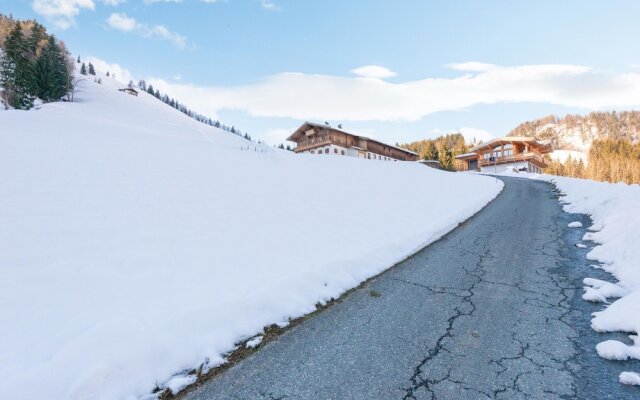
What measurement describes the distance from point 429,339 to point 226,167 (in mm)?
10160

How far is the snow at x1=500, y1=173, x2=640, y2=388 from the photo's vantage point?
12.5ft

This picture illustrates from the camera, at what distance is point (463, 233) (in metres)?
9.93

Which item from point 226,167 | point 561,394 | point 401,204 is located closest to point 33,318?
point 561,394

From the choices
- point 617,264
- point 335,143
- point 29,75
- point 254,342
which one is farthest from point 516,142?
point 29,75

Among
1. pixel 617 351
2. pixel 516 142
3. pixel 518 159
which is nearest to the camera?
pixel 617 351

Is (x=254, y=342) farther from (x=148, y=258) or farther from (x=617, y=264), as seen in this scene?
(x=617, y=264)

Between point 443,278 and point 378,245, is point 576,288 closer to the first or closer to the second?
point 443,278

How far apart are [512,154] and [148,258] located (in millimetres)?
62639

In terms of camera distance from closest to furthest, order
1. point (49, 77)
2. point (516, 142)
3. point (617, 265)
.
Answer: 1. point (617, 265)
2. point (49, 77)
3. point (516, 142)

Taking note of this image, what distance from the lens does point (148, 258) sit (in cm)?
521

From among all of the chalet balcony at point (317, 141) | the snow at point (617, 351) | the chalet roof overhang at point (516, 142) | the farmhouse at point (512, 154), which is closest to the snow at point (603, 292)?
the snow at point (617, 351)

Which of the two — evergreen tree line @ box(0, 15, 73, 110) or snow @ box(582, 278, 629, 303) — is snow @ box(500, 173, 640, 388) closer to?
snow @ box(582, 278, 629, 303)

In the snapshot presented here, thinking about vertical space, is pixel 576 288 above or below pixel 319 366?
above

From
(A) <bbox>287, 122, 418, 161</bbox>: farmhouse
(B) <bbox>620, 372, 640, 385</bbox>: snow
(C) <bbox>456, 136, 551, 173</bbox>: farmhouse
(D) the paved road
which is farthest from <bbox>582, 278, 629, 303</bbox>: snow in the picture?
(C) <bbox>456, 136, 551, 173</bbox>: farmhouse
